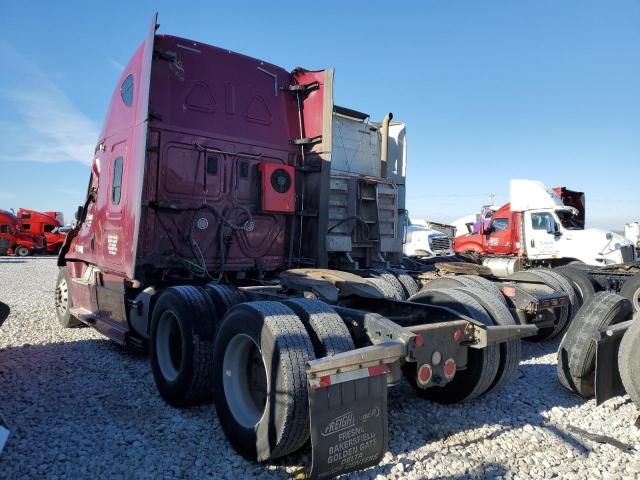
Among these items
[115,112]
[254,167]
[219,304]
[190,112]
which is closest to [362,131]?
[254,167]

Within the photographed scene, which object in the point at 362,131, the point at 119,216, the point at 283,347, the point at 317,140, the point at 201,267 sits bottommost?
the point at 283,347

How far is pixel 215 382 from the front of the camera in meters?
3.80

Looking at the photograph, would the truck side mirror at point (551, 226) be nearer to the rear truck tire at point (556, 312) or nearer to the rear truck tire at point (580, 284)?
the rear truck tire at point (580, 284)

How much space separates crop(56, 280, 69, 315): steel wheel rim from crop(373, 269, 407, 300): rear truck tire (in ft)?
16.4

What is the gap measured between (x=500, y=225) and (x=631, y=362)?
1122 cm

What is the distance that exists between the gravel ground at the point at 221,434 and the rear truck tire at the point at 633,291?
12.2 feet

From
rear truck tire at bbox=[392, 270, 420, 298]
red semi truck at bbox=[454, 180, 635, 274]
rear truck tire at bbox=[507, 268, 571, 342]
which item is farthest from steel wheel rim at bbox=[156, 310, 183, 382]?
red semi truck at bbox=[454, 180, 635, 274]

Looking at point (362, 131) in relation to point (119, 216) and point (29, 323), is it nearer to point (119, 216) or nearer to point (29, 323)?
point (119, 216)

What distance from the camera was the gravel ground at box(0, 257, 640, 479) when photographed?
3.33 m

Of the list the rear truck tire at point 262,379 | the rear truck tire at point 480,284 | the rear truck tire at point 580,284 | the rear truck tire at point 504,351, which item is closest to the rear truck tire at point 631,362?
the rear truck tire at point 504,351

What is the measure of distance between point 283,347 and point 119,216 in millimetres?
3501

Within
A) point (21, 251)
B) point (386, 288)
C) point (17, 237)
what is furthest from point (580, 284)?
point (21, 251)

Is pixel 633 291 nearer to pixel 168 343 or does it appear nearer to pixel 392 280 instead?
pixel 392 280

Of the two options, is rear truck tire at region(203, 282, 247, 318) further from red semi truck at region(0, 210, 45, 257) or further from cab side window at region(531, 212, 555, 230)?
red semi truck at region(0, 210, 45, 257)
